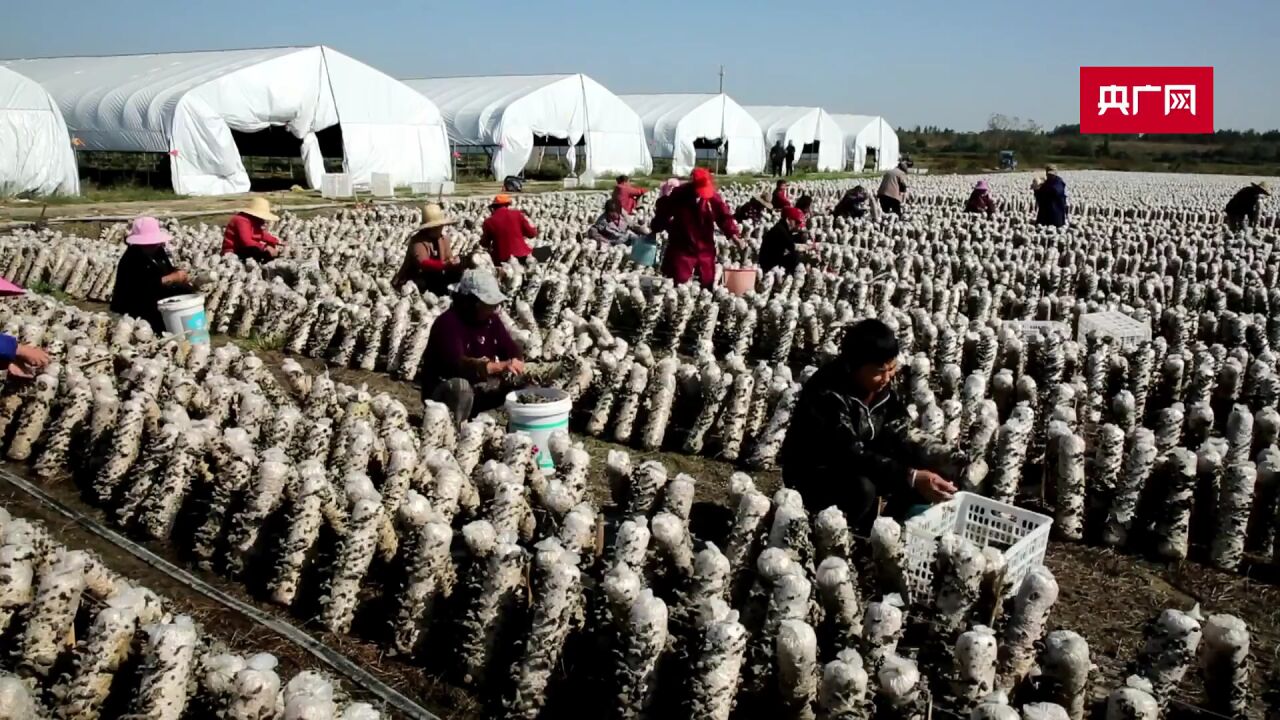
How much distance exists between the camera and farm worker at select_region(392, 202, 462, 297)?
7562 millimetres

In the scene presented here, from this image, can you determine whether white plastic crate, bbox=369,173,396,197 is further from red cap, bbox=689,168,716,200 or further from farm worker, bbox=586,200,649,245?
red cap, bbox=689,168,716,200

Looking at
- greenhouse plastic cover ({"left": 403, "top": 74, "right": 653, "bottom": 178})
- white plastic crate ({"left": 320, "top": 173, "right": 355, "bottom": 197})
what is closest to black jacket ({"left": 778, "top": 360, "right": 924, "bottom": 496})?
white plastic crate ({"left": 320, "top": 173, "right": 355, "bottom": 197})

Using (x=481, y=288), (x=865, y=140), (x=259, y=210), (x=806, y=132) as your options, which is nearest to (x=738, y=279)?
(x=259, y=210)

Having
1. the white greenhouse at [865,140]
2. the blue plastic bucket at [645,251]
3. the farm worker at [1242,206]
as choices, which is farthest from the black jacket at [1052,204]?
the white greenhouse at [865,140]

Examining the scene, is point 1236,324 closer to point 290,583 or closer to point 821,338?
point 821,338

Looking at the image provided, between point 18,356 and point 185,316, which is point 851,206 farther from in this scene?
point 18,356

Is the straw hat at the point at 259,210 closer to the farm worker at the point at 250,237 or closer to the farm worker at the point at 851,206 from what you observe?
the farm worker at the point at 250,237

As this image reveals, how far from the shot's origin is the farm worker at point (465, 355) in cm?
493

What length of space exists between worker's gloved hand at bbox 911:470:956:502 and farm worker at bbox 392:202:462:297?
199 inches

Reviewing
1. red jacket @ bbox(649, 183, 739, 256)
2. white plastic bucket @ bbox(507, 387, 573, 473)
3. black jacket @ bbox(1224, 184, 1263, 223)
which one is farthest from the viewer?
black jacket @ bbox(1224, 184, 1263, 223)

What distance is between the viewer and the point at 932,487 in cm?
345

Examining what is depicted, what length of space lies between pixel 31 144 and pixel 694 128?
2245cm

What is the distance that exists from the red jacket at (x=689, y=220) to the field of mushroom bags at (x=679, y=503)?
3.39 ft

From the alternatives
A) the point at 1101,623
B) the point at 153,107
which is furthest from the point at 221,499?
the point at 153,107
